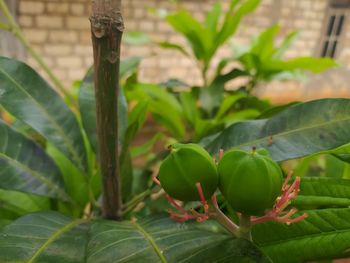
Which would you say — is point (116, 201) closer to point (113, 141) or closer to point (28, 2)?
point (113, 141)

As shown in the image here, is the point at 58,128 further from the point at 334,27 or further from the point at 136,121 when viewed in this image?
the point at 334,27

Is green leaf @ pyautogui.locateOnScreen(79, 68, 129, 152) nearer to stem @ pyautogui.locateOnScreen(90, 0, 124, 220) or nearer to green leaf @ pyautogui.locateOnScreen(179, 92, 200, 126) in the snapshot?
stem @ pyautogui.locateOnScreen(90, 0, 124, 220)

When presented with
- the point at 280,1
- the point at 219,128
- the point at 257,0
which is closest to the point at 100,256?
the point at 219,128

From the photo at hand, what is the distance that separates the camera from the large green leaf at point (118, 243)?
35 cm

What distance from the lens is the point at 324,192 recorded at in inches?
16.9

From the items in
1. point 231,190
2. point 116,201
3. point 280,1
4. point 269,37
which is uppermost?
point 280,1

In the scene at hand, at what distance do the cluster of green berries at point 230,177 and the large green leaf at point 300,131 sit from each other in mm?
110

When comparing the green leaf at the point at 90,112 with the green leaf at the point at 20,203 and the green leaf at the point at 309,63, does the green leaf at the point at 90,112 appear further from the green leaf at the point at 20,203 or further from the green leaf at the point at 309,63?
the green leaf at the point at 309,63

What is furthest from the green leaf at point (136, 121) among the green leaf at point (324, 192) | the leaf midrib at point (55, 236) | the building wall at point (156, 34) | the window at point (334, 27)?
the window at point (334, 27)

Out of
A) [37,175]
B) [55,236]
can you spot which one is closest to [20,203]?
[37,175]

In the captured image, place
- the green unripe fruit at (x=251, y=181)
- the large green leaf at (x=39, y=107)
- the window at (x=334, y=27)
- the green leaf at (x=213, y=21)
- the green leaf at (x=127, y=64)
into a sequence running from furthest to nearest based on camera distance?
the window at (x=334, y=27) < the green leaf at (x=213, y=21) < the green leaf at (x=127, y=64) < the large green leaf at (x=39, y=107) < the green unripe fruit at (x=251, y=181)

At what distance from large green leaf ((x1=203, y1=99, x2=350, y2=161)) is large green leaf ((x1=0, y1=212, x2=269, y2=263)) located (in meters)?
0.11

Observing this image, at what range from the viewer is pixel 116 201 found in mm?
519

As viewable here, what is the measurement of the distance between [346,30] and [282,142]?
434 cm
